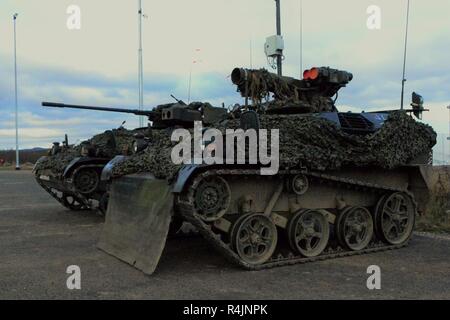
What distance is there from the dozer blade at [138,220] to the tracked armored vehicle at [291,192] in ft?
0.05

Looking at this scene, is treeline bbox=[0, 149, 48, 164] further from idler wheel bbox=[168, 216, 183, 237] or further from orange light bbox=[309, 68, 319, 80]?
orange light bbox=[309, 68, 319, 80]

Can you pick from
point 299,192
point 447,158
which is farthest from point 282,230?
point 447,158

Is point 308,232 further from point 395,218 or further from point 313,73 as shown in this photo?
point 313,73

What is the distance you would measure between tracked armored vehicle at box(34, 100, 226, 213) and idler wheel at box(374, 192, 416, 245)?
312cm

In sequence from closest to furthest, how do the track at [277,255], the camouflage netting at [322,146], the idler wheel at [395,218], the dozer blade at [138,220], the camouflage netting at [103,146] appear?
the track at [277,255], the dozer blade at [138,220], the camouflage netting at [322,146], the idler wheel at [395,218], the camouflage netting at [103,146]

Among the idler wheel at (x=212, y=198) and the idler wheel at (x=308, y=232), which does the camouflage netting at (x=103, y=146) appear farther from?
the idler wheel at (x=212, y=198)

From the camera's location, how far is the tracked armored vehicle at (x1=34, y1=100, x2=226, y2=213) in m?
9.34

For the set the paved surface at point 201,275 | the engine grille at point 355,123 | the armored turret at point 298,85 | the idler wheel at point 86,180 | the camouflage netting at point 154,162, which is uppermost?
the armored turret at point 298,85

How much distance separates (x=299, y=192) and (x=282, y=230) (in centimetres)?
86

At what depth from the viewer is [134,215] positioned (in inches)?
280

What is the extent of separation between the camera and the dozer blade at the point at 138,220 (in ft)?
20.9

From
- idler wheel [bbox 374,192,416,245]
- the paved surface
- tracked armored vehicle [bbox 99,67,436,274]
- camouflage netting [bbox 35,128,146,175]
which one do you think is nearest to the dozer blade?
tracked armored vehicle [bbox 99,67,436,274]

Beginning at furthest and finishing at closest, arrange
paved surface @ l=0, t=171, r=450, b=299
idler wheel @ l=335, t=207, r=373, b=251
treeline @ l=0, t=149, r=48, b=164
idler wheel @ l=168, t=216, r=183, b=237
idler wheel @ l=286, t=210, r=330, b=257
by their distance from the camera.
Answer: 1. treeline @ l=0, t=149, r=48, b=164
2. idler wheel @ l=168, t=216, r=183, b=237
3. idler wheel @ l=335, t=207, r=373, b=251
4. idler wheel @ l=286, t=210, r=330, b=257
5. paved surface @ l=0, t=171, r=450, b=299

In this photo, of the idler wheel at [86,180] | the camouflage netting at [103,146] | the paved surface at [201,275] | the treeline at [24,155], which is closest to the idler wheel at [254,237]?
the paved surface at [201,275]
